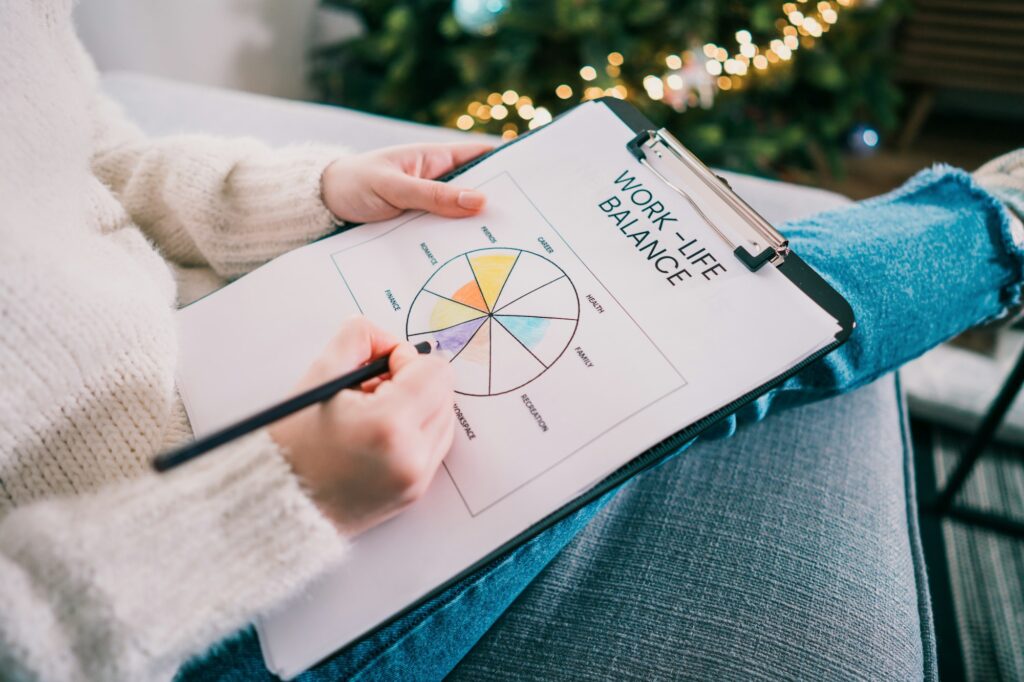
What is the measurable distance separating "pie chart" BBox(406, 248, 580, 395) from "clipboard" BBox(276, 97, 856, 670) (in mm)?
84

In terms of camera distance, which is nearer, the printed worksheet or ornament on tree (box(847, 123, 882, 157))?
the printed worksheet

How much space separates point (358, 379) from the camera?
1.10ft

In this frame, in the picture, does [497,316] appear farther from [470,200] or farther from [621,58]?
[621,58]

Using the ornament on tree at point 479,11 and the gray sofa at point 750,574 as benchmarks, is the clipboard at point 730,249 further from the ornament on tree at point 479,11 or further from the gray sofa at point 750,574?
the ornament on tree at point 479,11

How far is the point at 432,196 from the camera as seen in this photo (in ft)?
1.53

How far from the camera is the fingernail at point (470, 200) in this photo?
0.46m

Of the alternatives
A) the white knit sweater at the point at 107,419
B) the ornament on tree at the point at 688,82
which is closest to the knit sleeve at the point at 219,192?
the white knit sweater at the point at 107,419

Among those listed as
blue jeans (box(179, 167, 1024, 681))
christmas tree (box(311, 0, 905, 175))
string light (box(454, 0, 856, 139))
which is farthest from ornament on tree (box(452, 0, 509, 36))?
blue jeans (box(179, 167, 1024, 681))

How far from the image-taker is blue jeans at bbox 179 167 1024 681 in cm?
39

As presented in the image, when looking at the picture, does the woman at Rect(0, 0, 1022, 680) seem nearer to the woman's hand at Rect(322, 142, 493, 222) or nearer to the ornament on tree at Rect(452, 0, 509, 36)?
the woman's hand at Rect(322, 142, 493, 222)

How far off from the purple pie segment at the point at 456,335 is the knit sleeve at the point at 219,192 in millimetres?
161

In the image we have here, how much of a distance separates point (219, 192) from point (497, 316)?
0.94 feet

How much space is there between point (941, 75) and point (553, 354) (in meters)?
1.57

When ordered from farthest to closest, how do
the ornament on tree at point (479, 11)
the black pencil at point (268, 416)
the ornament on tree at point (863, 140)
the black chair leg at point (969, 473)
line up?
the ornament on tree at point (863, 140), the ornament on tree at point (479, 11), the black chair leg at point (969, 473), the black pencil at point (268, 416)
